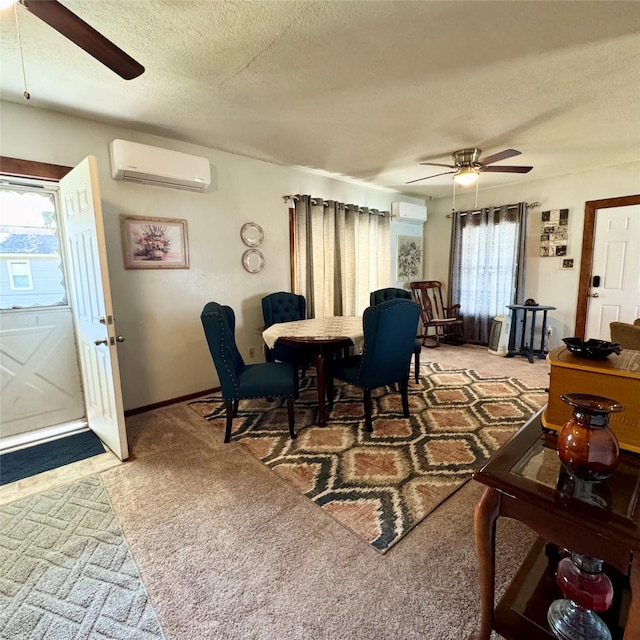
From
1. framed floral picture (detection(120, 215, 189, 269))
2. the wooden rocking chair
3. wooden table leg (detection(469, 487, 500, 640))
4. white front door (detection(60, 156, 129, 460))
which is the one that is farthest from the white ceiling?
the wooden rocking chair

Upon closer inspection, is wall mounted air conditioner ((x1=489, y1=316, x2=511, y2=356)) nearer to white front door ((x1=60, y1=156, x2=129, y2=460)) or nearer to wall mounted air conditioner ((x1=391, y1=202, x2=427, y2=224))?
wall mounted air conditioner ((x1=391, y1=202, x2=427, y2=224))

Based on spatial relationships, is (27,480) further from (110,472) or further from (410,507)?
(410,507)

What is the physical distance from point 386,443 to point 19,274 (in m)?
3.13

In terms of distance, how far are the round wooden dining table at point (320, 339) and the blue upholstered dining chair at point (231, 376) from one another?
237mm

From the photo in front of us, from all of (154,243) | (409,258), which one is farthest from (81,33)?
(409,258)

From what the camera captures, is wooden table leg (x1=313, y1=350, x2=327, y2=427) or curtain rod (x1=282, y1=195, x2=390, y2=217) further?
curtain rod (x1=282, y1=195, x2=390, y2=217)

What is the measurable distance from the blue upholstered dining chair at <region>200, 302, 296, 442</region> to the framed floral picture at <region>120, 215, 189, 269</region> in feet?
3.30

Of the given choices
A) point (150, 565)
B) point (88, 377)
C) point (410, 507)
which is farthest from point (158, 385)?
point (410, 507)

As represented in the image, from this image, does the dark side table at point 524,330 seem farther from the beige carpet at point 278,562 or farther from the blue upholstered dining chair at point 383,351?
the beige carpet at point 278,562

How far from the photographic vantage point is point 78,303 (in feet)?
8.66

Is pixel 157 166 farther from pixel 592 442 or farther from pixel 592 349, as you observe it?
pixel 592 442

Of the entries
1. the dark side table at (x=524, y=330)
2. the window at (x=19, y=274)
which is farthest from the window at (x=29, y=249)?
the dark side table at (x=524, y=330)

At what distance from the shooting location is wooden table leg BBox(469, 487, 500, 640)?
3.25ft

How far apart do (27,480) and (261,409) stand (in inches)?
65.2
